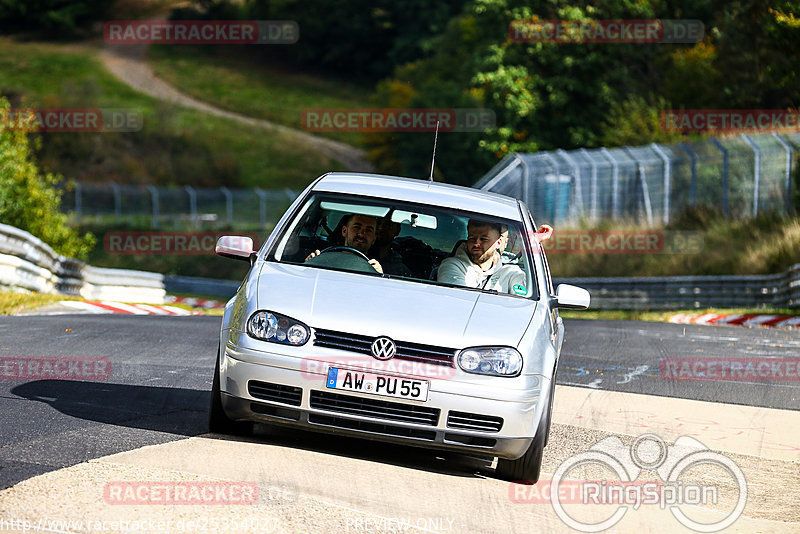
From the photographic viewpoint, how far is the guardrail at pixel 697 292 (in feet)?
77.4

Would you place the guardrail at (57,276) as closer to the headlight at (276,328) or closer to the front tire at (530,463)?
the headlight at (276,328)

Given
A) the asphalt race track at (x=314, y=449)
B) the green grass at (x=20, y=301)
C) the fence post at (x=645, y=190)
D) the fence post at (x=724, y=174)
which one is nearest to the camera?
the asphalt race track at (x=314, y=449)

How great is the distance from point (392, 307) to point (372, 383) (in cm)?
50

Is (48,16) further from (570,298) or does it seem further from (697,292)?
(570,298)

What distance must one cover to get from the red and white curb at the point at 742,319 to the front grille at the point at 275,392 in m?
15.8

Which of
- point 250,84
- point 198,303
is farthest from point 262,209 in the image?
point 250,84

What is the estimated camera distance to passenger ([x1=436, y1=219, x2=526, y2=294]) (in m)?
7.93

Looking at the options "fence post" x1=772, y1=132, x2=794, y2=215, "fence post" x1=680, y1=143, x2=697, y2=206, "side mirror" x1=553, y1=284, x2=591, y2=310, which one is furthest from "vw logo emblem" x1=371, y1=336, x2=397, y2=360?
"fence post" x1=680, y1=143, x2=697, y2=206

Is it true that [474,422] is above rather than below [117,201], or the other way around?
above

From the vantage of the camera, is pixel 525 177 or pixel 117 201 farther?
pixel 117 201

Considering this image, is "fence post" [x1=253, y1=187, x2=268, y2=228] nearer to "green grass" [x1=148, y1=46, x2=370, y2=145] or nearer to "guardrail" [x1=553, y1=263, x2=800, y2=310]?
"guardrail" [x1=553, y1=263, x2=800, y2=310]

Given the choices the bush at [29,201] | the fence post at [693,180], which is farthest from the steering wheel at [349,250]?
the fence post at [693,180]

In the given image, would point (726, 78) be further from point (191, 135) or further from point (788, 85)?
point (191, 135)

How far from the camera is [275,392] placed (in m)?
6.86
